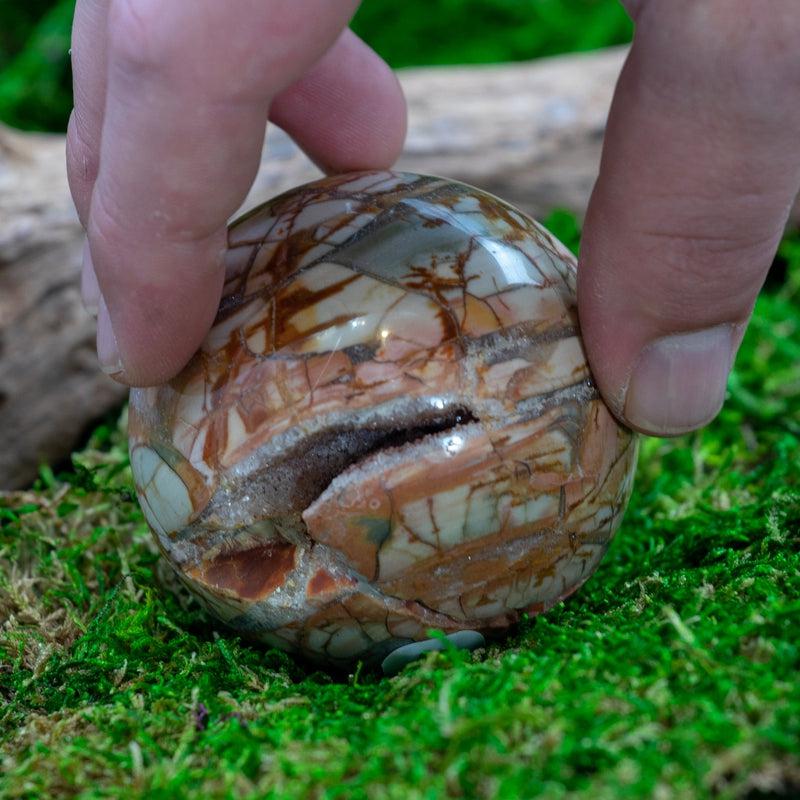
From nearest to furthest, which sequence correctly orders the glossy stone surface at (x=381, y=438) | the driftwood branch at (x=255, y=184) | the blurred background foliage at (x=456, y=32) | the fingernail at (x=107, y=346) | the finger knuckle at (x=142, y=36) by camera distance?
the finger knuckle at (x=142, y=36)
the glossy stone surface at (x=381, y=438)
the fingernail at (x=107, y=346)
the driftwood branch at (x=255, y=184)
the blurred background foliage at (x=456, y=32)

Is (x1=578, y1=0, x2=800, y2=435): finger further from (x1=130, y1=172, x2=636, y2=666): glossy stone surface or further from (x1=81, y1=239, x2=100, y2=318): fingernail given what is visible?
(x1=81, y1=239, x2=100, y2=318): fingernail

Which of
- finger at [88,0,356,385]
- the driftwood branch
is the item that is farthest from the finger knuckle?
the driftwood branch

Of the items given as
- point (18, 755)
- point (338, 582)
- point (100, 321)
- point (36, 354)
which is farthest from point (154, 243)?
point (36, 354)

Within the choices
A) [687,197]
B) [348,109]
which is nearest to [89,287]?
[348,109]

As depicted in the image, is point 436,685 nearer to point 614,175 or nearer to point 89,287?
point 614,175

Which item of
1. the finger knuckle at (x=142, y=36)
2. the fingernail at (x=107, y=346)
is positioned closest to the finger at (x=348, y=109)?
the fingernail at (x=107, y=346)

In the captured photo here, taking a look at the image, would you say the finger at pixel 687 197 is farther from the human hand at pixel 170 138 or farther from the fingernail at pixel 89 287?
the fingernail at pixel 89 287
